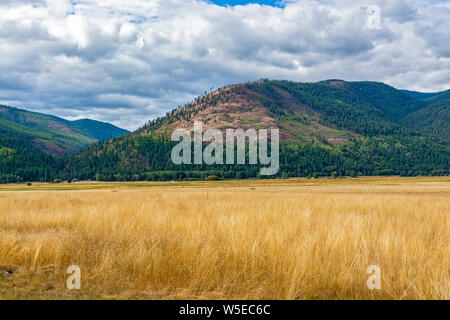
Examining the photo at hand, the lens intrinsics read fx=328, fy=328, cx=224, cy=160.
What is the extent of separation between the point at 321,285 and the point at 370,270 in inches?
47.4

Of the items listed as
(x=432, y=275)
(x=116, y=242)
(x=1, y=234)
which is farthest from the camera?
(x=1, y=234)

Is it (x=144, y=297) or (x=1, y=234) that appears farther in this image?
(x=1, y=234)

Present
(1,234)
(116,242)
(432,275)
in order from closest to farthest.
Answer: (432,275), (116,242), (1,234)

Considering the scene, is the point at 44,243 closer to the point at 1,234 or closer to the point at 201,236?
the point at 1,234

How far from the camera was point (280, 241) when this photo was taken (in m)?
7.58

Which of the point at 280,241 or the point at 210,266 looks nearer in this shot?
the point at 210,266

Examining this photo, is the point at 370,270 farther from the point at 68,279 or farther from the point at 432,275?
the point at 68,279
